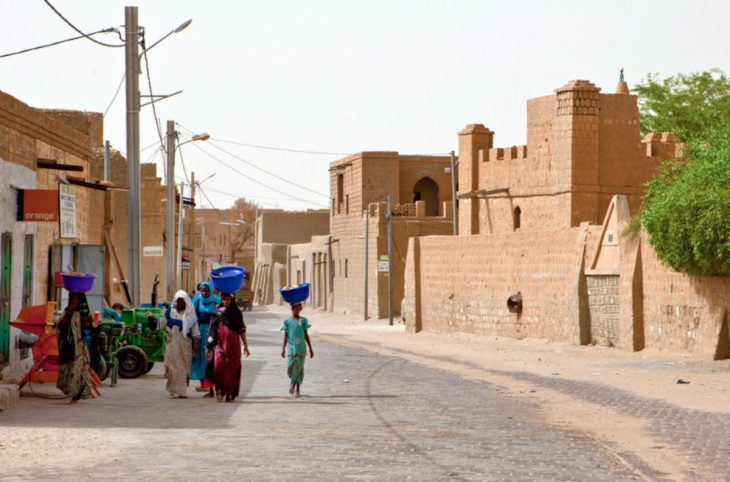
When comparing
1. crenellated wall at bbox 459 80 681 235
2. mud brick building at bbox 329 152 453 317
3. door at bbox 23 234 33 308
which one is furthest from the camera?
mud brick building at bbox 329 152 453 317

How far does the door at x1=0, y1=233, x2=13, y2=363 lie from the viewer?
18.2 meters

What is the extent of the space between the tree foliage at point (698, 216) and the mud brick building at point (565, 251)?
74 centimetres

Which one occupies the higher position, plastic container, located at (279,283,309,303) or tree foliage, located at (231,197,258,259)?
tree foliage, located at (231,197,258,259)

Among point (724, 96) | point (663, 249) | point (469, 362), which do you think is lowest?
point (469, 362)

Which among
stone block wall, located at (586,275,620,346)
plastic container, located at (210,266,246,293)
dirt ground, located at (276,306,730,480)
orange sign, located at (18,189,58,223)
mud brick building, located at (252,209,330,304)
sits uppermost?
mud brick building, located at (252,209,330,304)

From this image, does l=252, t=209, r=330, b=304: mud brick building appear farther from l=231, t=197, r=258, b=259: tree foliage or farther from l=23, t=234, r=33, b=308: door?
l=23, t=234, r=33, b=308: door

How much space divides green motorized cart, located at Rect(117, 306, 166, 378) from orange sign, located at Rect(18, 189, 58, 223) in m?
2.40

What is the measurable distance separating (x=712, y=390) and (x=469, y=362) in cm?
835

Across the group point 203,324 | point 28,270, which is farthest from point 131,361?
point 203,324

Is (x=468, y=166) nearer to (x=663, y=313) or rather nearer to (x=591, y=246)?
(x=591, y=246)

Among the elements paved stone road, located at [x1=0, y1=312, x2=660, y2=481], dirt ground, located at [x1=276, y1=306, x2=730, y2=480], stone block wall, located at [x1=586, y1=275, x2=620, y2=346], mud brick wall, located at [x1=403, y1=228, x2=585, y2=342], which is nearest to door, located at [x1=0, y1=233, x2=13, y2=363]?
paved stone road, located at [x1=0, y1=312, x2=660, y2=481]

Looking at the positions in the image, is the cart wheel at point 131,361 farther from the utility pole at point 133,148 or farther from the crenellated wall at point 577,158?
the crenellated wall at point 577,158

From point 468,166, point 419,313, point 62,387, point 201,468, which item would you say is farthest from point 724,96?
point 201,468

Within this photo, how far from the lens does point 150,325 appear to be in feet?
68.1
